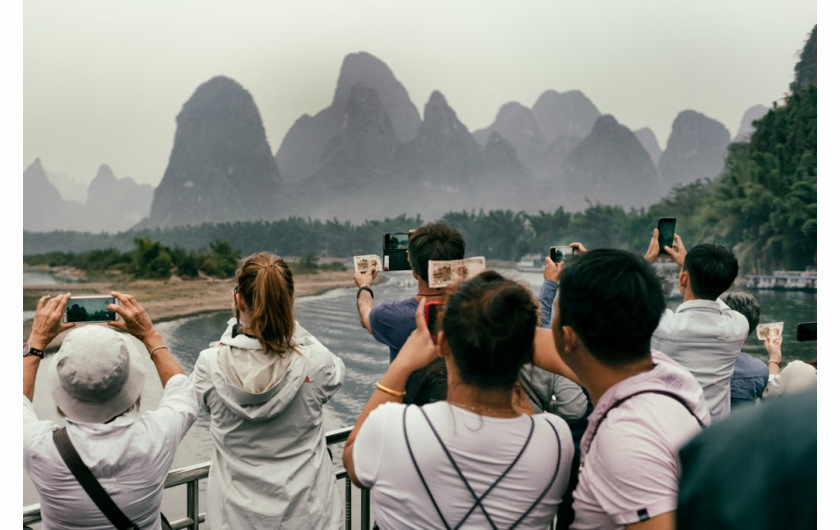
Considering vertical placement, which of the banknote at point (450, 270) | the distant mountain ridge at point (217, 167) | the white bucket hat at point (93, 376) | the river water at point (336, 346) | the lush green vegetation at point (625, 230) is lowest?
the river water at point (336, 346)

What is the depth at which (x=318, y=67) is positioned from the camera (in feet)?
161

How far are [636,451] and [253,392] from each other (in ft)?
3.05

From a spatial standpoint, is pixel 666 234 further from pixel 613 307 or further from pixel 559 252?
pixel 613 307

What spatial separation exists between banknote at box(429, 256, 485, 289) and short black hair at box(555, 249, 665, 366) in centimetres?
36

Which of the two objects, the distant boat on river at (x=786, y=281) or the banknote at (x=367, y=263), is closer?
the banknote at (x=367, y=263)

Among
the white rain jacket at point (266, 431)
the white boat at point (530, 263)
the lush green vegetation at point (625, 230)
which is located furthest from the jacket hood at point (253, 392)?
the white boat at point (530, 263)

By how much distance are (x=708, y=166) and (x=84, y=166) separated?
5111 centimetres

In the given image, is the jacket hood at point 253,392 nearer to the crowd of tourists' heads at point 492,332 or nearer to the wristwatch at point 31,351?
the wristwatch at point 31,351

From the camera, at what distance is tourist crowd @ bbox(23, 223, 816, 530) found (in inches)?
17.4

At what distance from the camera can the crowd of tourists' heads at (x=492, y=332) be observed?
94cm

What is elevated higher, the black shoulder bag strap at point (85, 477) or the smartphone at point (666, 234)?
the smartphone at point (666, 234)

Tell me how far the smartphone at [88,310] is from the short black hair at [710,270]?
5.22 ft

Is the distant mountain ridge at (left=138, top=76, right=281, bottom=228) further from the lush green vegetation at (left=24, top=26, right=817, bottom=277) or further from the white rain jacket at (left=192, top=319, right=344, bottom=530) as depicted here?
the white rain jacket at (left=192, top=319, right=344, bottom=530)

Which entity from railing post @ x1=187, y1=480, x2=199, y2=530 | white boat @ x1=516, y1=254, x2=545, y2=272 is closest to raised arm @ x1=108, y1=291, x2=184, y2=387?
railing post @ x1=187, y1=480, x2=199, y2=530
